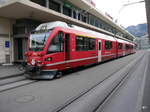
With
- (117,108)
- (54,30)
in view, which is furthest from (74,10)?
(117,108)

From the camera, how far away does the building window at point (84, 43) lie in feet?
32.0

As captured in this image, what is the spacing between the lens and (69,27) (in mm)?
8953

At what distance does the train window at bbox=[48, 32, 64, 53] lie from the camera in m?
7.39

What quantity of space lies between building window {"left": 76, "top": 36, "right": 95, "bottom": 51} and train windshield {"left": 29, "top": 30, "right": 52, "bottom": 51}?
2.71m

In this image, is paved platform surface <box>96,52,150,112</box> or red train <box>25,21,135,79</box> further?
red train <box>25,21,135,79</box>

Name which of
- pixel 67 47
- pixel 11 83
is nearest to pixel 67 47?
pixel 67 47

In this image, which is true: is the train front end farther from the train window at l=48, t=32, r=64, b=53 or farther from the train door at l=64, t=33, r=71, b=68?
the train door at l=64, t=33, r=71, b=68

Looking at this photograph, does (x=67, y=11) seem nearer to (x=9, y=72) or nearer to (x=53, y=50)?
(x=9, y=72)

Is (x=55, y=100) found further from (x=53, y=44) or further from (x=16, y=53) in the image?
(x=16, y=53)

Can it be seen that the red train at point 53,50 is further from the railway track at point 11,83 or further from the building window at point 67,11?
the building window at point 67,11

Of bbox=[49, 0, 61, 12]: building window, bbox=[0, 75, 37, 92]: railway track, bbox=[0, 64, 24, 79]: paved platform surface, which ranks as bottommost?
bbox=[0, 75, 37, 92]: railway track

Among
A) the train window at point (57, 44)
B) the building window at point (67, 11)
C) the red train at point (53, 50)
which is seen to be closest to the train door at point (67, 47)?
the red train at point (53, 50)

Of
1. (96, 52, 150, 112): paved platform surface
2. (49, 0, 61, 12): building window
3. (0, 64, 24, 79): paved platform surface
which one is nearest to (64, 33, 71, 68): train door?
(0, 64, 24, 79): paved platform surface

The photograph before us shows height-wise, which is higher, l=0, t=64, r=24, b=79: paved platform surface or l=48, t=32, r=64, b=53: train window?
l=48, t=32, r=64, b=53: train window
